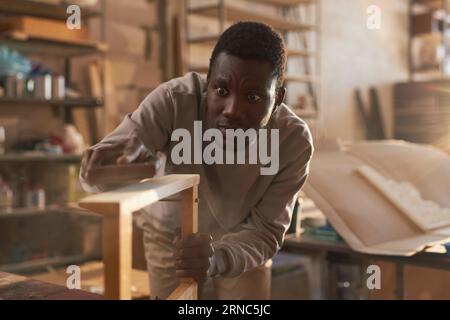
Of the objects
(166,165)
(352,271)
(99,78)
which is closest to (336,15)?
(99,78)

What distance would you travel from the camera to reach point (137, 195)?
53 centimetres

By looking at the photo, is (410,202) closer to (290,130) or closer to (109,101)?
(290,130)

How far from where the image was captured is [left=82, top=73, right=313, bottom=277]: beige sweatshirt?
0.95 meters

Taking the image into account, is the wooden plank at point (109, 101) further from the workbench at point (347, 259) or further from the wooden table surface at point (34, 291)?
the wooden table surface at point (34, 291)

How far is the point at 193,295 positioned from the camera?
2.52 ft

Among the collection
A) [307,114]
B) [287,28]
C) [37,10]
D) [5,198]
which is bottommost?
[5,198]

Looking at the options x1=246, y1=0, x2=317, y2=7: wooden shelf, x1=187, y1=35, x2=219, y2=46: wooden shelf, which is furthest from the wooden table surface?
x1=246, y1=0, x2=317, y2=7: wooden shelf

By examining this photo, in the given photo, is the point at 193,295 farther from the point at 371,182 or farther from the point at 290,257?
the point at 290,257

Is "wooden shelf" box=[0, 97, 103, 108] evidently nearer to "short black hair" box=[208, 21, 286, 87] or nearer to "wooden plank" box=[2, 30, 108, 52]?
"wooden plank" box=[2, 30, 108, 52]

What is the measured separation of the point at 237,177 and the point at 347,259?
51cm

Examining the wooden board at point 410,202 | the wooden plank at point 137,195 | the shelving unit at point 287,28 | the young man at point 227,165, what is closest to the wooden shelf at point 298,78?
the shelving unit at point 287,28

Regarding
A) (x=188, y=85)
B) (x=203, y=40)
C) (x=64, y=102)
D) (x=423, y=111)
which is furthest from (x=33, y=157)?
(x=423, y=111)
